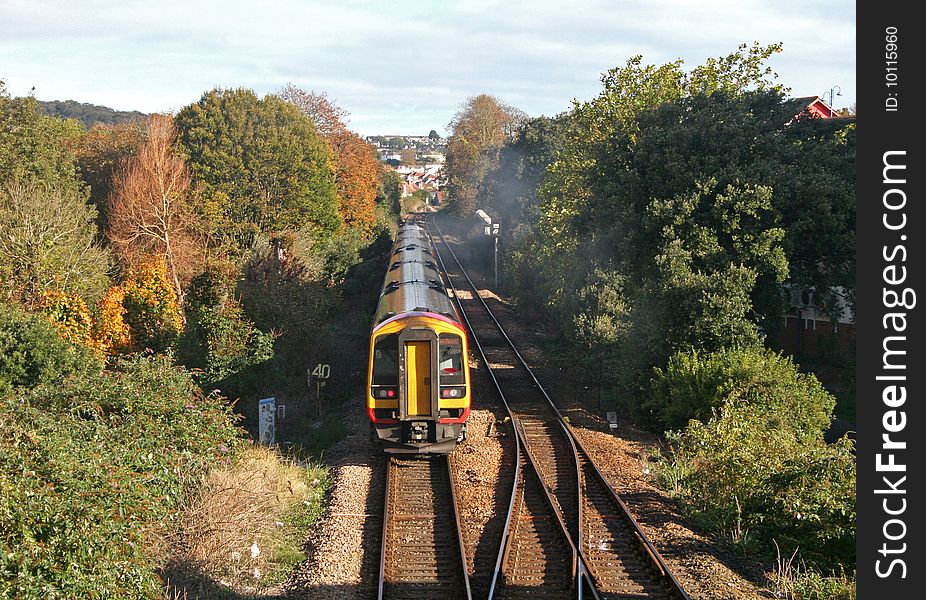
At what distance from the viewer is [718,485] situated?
479 inches

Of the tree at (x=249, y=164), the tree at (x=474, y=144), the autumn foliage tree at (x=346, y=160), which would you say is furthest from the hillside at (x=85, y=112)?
the tree at (x=249, y=164)

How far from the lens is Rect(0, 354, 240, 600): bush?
7336 millimetres

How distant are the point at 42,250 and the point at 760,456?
1984cm

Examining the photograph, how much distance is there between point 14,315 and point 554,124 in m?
34.9

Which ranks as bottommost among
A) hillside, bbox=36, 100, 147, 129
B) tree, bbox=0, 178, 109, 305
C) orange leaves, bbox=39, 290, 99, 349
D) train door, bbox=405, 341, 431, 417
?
train door, bbox=405, 341, 431, 417

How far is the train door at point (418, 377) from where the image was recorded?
1360 cm

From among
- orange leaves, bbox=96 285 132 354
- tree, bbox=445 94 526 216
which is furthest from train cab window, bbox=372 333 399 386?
tree, bbox=445 94 526 216

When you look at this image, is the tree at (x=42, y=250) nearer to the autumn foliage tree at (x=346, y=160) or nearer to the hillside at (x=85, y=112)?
the autumn foliage tree at (x=346, y=160)

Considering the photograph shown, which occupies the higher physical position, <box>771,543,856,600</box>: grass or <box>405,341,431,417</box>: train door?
<box>405,341,431,417</box>: train door

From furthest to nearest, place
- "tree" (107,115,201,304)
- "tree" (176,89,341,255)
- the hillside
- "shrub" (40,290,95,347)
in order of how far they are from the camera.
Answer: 1. the hillside
2. "tree" (176,89,341,255)
3. "tree" (107,115,201,304)
4. "shrub" (40,290,95,347)

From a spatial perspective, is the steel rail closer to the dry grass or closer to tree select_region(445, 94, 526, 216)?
the dry grass

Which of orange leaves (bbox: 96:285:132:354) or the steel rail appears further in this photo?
orange leaves (bbox: 96:285:132:354)

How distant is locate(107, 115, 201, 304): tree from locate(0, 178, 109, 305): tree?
2239mm

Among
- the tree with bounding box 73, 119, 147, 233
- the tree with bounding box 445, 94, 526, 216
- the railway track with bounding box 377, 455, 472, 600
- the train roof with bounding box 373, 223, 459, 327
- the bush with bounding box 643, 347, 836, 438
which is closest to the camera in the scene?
the railway track with bounding box 377, 455, 472, 600
